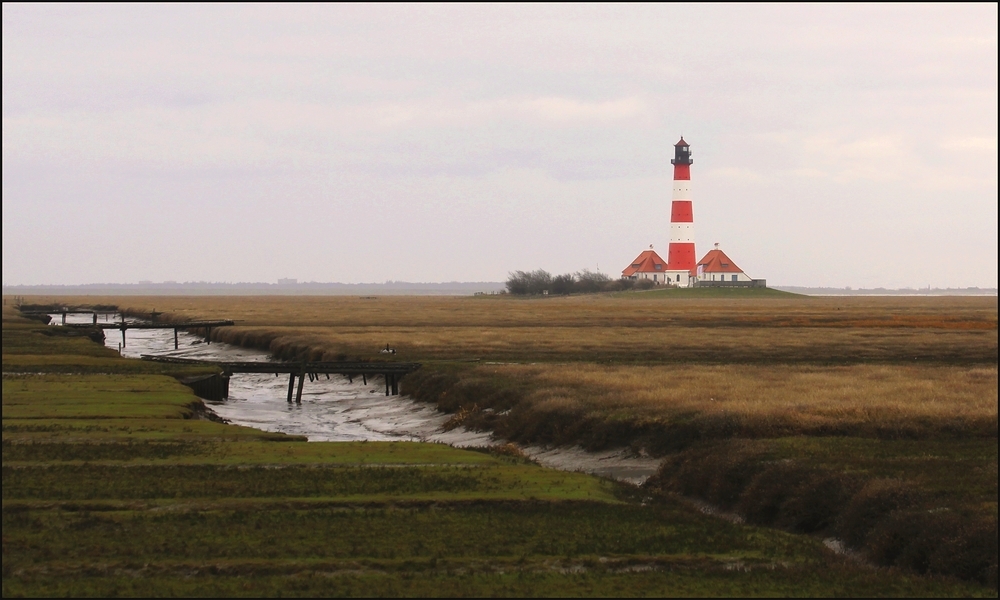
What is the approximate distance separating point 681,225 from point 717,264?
16.1m

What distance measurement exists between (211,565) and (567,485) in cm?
859

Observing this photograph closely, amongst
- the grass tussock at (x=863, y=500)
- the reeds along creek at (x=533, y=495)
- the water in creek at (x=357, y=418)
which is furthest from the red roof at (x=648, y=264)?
the grass tussock at (x=863, y=500)

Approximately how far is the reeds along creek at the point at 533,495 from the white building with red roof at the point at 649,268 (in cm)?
14206

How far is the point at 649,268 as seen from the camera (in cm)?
18450

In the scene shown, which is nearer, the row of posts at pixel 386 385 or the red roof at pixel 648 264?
the row of posts at pixel 386 385

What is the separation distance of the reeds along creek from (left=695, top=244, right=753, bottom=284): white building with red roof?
462ft

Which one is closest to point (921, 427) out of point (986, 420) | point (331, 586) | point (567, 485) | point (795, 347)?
point (986, 420)

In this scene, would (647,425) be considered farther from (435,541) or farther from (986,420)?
(435,541)

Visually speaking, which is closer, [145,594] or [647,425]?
[145,594]

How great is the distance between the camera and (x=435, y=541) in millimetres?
16797

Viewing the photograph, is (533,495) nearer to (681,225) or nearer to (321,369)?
(321,369)

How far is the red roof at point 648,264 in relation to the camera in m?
184

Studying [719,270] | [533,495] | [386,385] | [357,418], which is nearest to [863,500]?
[533,495]

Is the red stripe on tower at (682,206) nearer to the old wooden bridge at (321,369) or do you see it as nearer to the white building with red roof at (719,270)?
the white building with red roof at (719,270)
